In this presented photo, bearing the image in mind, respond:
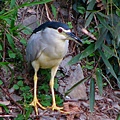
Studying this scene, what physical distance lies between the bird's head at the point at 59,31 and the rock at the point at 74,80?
60 centimetres

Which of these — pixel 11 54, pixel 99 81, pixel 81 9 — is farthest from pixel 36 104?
pixel 81 9

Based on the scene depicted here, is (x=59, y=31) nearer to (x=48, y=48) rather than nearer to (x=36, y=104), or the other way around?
(x=48, y=48)

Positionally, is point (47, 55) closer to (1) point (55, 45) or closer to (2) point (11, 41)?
(1) point (55, 45)

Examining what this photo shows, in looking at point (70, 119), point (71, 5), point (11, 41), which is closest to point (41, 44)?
point (11, 41)

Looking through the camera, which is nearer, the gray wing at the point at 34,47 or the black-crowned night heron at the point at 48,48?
the black-crowned night heron at the point at 48,48

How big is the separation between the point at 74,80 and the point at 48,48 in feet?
2.31

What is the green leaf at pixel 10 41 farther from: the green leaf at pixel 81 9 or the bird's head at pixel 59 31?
the green leaf at pixel 81 9

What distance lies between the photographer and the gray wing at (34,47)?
488 cm

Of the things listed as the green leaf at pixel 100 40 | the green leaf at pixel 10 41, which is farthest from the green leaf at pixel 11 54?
the green leaf at pixel 100 40

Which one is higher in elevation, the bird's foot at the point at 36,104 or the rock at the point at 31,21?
the rock at the point at 31,21

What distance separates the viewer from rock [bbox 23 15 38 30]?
18.8 feet

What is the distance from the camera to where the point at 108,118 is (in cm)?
505

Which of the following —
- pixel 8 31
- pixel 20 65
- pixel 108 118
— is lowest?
pixel 108 118

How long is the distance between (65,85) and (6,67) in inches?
26.7
